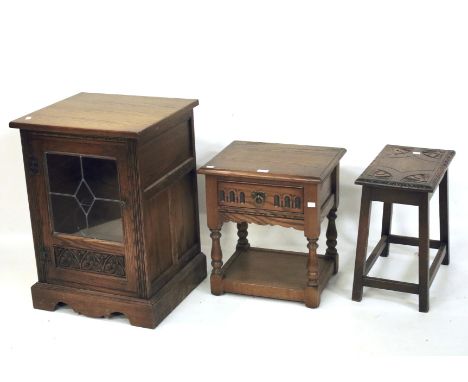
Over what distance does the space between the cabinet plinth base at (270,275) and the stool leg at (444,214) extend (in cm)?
48

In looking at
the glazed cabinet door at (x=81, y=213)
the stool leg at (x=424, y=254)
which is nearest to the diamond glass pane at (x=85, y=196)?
the glazed cabinet door at (x=81, y=213)

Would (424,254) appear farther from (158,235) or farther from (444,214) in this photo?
(158,235)

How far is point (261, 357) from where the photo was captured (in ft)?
10.2

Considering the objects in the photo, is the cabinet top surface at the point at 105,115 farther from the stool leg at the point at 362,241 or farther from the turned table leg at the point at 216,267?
the stool leg at the point at 362,241

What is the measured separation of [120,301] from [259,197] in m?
0.66

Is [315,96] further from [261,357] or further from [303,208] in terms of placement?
[261,357]

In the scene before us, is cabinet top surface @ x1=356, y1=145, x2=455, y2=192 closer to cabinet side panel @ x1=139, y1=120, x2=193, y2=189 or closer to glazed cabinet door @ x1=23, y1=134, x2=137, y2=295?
cabinet side panel @ x1=139, y1=120, x2=193, y2=189

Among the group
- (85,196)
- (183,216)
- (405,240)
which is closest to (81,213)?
(85,196)

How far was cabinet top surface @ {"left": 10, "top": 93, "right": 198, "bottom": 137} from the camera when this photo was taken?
3162mm

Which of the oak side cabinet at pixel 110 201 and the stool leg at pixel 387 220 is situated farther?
the stool leg at pixel 387 220

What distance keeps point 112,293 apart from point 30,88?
1.19 m

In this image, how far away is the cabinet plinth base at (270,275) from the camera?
3490mm

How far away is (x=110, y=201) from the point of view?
3.30m

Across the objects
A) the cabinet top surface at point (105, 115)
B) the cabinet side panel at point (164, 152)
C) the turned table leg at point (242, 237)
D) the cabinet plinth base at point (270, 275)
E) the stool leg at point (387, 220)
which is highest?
the cabinet top surface at point (105, 115)
